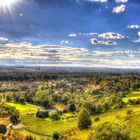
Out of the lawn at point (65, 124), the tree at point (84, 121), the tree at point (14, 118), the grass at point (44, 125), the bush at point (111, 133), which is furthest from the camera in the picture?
the tree at point (14, 118)

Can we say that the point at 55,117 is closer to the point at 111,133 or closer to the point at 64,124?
the point at 64,124

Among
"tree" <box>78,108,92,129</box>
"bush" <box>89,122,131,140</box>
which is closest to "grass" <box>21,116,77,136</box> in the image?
"tree" <box>78,108,92,129</box>

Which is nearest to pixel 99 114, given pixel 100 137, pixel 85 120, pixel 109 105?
pixel 109 105

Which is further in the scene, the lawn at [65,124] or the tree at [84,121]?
the tree at [84,121]

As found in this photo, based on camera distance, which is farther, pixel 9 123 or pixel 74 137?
pixel 9 123

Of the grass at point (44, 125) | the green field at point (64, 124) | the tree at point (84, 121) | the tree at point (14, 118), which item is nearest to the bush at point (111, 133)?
the green field at point (64, 124)

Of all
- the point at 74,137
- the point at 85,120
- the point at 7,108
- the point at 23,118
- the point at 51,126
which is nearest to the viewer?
the point at 74,137

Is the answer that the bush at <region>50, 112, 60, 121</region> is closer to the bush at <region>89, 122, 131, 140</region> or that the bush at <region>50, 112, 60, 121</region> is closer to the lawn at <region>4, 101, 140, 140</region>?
the lawn at <region>4, 101, 140, 140</region>

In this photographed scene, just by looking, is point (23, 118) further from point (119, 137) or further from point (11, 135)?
point (119, 137)

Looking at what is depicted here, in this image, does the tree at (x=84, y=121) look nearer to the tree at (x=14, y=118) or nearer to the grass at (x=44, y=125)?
the grass at (x=44, y=125)

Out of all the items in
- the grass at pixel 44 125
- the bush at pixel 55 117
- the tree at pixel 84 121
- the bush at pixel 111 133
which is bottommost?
the grass at pixel 44 125

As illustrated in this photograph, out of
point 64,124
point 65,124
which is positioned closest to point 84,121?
point 65,124
